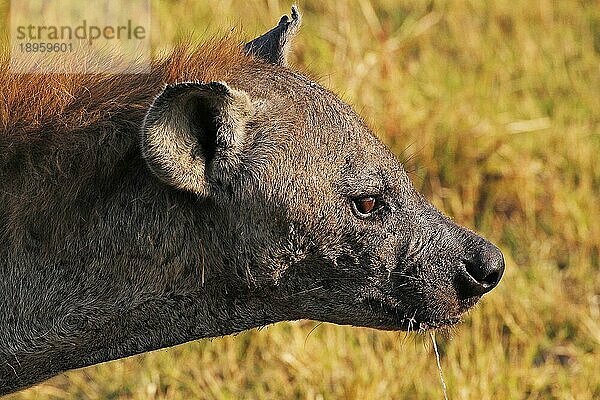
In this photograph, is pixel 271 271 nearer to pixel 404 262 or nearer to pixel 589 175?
pixel 404 262

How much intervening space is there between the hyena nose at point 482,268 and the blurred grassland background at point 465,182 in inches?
38.5

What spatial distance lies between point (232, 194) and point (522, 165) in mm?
3185

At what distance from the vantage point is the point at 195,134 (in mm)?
3193

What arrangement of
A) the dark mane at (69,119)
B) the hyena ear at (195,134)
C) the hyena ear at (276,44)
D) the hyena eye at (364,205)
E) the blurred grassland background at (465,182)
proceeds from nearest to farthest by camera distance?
the hyena ear at (195,134)
the dark mane at (69,119)
the hyena eye at (364,205)
the hyena ear at (276,44)
the blurred grassland background at (465,182)

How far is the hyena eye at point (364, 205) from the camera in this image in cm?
344

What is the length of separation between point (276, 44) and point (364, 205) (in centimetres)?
66

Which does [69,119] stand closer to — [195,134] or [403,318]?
[195,134]

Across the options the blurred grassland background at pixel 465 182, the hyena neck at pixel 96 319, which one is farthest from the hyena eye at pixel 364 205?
the blurred grassland background at pixel 465 182

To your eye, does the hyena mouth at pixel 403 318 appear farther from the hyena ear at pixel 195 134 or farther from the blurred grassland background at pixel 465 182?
the blurred grassland background at pixel 465 182

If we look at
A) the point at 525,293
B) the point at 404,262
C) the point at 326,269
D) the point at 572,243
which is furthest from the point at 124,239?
the point at 572,243

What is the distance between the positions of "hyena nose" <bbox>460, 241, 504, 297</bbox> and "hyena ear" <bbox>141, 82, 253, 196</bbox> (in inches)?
30.5

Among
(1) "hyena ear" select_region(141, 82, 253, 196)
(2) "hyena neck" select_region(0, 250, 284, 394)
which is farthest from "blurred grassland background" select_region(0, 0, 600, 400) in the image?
(2) "hyena neck" select_region(0, 250, 284, 394)

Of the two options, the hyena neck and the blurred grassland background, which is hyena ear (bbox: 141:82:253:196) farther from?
the blurred grassland background

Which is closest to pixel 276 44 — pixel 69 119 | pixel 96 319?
pixel 69 119
